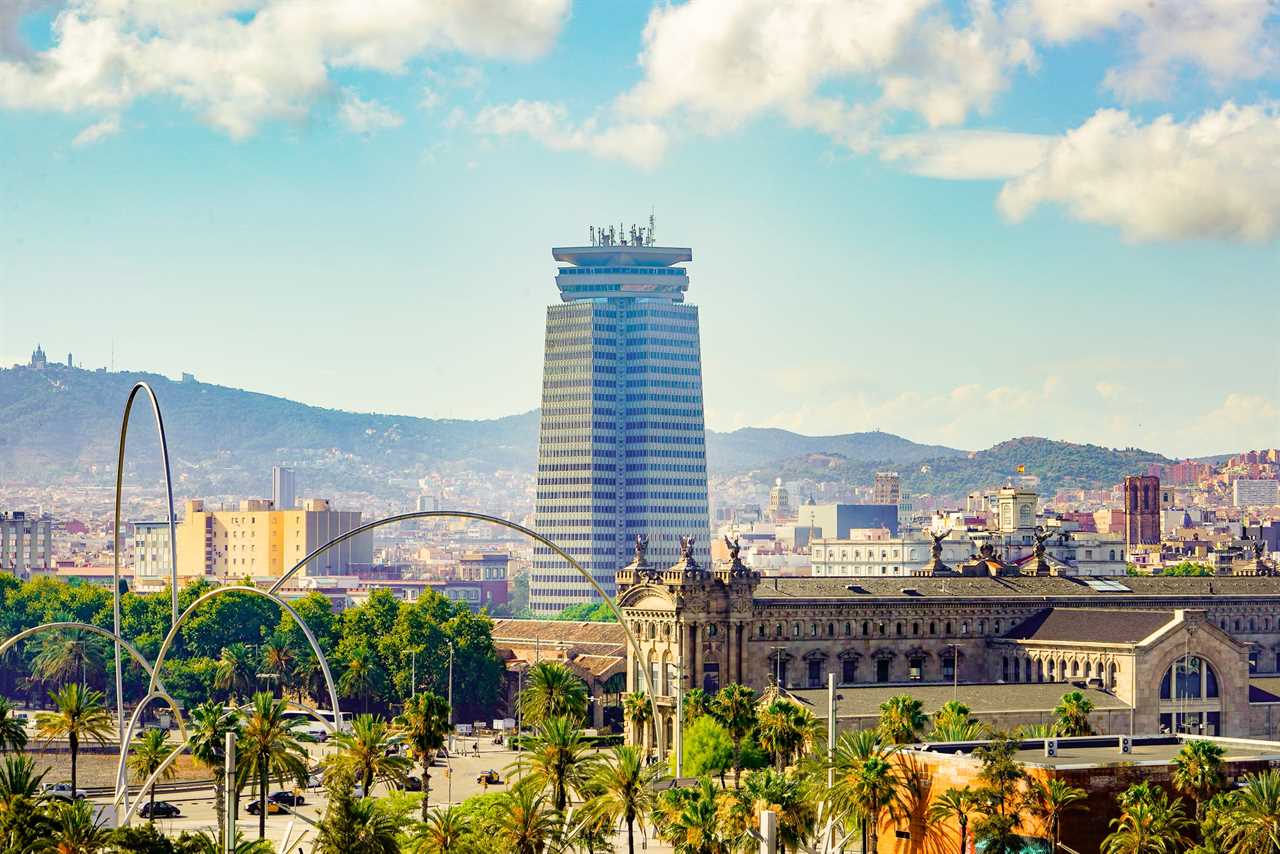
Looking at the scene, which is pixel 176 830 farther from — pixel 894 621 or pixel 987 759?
pixel 894 621

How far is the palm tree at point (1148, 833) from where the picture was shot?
308 ft

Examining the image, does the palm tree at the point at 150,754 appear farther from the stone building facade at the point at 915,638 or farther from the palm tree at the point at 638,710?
the stone building facade at the point at 915,638

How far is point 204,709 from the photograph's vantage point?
110 m

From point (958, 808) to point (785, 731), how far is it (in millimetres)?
33107

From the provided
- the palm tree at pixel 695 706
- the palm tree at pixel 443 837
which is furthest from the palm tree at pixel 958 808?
the palm tree at pixel 695 706

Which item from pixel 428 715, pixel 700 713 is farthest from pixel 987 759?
pixel 700 713

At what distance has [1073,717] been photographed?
141625 mm

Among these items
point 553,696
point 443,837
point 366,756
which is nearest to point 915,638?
point 553,696

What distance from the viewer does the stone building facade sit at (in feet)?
564

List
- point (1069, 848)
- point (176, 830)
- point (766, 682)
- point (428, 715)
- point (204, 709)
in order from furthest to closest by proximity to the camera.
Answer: point (766, 682) → point (176, 830) → point (428, 715) → point (204, 709) → point (1069, 848)

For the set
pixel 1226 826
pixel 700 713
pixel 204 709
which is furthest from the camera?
pixel 700 713

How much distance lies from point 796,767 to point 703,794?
545 inches

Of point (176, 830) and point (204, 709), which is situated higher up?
point (204, 709)

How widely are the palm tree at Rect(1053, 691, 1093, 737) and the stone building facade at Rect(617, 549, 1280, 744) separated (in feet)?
62.3
